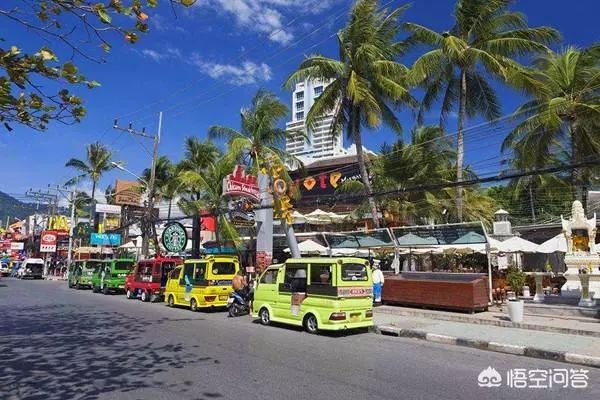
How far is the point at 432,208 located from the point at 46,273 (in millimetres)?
53002

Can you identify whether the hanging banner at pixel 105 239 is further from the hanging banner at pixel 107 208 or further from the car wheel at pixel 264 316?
the car wheel at pixel 264 316

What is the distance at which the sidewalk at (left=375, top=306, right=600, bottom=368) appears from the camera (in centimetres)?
994

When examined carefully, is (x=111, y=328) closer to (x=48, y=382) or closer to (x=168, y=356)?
(x=168, y=356)

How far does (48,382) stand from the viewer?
7.44 m

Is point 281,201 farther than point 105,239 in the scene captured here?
No

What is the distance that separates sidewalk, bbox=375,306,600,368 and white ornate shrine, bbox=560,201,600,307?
3836 millimetres

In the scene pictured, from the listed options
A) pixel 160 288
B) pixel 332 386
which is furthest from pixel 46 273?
pixel 332 386

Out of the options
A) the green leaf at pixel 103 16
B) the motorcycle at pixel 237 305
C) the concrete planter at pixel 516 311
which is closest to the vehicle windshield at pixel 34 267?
the motorcycle at pixel 237 305

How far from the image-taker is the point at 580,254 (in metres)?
17.4

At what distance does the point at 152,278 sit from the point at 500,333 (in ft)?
55.6

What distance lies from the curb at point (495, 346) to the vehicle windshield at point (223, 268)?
7.75 m

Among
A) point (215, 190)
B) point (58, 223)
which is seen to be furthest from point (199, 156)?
point (58, 223)

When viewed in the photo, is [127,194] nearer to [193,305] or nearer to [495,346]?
[193,305]

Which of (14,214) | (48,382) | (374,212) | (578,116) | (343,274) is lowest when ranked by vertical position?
(48,382)
